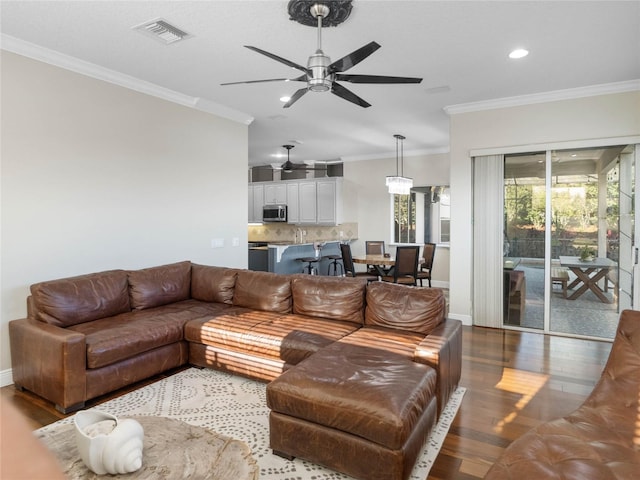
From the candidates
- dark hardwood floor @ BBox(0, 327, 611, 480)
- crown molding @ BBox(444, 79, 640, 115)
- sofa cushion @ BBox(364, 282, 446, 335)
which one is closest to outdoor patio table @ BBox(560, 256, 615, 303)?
dark hardwood floor @ BBox(0, 327, 611, 480)

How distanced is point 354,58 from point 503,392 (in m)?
2.85

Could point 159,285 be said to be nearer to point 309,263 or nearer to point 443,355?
point 443,355

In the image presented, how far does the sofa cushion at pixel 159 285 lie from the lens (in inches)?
158

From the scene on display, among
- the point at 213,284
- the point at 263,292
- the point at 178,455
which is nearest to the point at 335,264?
the point at 213,284

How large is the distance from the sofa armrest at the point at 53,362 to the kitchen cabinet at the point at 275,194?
22.9ft

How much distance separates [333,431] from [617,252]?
432cm

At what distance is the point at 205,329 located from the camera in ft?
11.7

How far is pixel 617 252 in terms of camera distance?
15.0ft

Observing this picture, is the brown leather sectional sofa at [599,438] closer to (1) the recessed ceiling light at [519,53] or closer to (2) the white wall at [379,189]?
(1) the recessed ceiling light at [519,53]

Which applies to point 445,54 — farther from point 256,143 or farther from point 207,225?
point 256,143

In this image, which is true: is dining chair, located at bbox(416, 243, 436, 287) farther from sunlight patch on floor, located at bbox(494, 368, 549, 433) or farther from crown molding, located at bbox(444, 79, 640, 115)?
sunlight patch on floor, located at bbox(494, 368, 549, 433)

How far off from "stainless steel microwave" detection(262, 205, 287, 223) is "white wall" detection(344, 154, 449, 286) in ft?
5.20

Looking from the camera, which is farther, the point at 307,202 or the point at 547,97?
the point at 307,202

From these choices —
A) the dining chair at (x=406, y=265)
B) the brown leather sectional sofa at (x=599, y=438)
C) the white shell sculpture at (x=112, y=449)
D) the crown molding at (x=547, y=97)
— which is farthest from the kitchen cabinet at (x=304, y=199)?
the white shell sculpture at (x=112, y=449)
